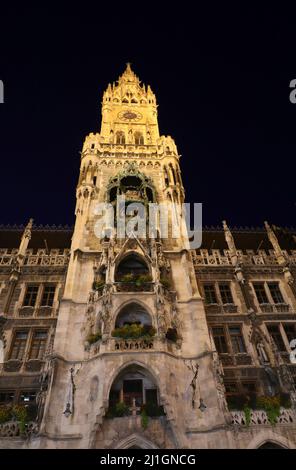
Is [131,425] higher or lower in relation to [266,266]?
lower

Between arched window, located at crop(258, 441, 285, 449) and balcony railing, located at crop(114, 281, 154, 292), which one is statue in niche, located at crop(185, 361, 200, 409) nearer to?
arched window, located at crop(258, 441, 285, 449)

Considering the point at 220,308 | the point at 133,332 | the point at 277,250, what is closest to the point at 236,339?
the point at 220,308

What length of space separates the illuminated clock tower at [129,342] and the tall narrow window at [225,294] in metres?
3.30

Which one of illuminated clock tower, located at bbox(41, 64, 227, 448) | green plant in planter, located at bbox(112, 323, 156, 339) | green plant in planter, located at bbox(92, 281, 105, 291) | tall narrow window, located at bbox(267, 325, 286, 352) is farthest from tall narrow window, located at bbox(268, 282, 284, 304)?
green plant in planter, located at bbox(92, 281, 105, 291)

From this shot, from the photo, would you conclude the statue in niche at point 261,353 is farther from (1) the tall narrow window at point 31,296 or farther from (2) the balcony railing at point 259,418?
(1) the tall narrow window at point 31,296

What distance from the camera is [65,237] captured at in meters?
31.5

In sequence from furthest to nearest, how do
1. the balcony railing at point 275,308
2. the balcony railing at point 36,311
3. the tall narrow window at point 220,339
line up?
the balcony railing at point 275,308, the balcony railing at point 36,311, the tall narrow window at point 220,339

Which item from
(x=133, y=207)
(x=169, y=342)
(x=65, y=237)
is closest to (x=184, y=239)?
(x=133, y=207)

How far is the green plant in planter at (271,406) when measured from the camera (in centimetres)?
1777

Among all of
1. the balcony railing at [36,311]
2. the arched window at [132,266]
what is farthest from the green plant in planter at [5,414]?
the arched window at [132,266]

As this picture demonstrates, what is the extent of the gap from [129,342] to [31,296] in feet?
30.0

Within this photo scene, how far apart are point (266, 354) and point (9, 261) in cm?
2008
